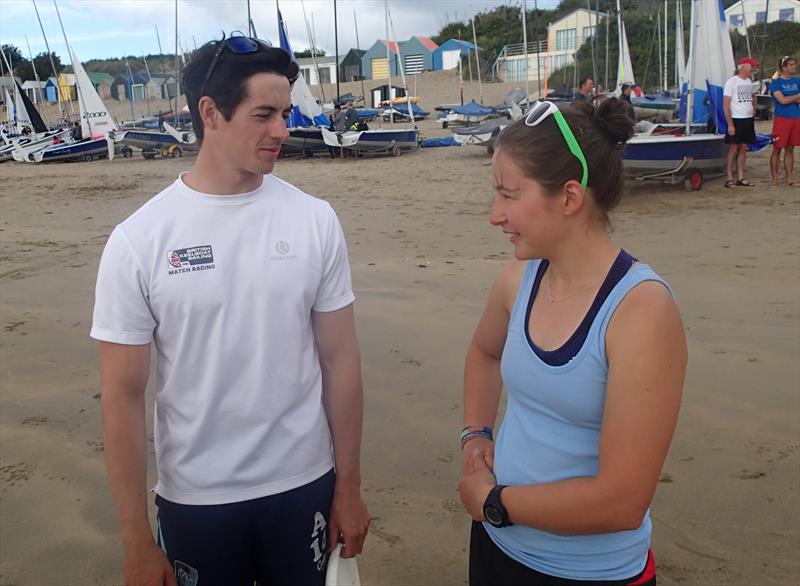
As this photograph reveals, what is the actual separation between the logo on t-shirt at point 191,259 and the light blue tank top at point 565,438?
736mm

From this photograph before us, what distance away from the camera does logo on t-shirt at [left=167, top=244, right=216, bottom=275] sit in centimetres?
158

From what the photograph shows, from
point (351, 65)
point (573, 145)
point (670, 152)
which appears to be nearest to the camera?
point (573, 145)

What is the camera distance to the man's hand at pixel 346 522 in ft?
5.95

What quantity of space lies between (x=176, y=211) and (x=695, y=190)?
35.6ft

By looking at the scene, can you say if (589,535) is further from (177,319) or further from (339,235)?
(177,319)

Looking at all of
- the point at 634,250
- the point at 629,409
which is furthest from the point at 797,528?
the point at 634,250

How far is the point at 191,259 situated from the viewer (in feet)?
5.23

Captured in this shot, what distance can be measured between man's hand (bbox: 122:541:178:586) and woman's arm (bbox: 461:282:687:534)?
963 mm

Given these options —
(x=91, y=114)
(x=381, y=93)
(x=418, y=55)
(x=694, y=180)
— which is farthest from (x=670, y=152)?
(x=418, y=55)

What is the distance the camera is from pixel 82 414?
3998 millimetres

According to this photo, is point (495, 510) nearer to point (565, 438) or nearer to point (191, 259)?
point (565, 438)

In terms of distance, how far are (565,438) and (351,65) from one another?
67.5 m

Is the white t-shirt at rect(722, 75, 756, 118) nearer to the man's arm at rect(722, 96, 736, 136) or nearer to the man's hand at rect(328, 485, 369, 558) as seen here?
the man's arm at rect(722, 96, 736, 136)

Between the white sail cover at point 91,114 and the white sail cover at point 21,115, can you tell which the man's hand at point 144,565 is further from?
the white sail cover at point 21,115
